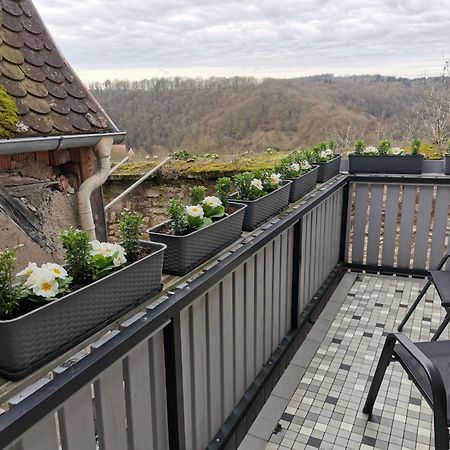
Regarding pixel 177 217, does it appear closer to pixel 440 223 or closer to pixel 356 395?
pixel 356 395

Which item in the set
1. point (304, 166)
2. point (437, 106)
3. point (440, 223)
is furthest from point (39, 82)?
point (437, 106)

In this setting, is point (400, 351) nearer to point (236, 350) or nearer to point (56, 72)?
point (236, 350)

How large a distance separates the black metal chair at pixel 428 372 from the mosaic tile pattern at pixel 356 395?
140 millimetres

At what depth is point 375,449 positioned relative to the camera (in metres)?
1.97

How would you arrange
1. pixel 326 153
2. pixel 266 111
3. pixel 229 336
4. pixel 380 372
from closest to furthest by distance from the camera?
1. pixel 229 336
2. pixel 380 372
3. pixel 326 153
4. pixel 266 111

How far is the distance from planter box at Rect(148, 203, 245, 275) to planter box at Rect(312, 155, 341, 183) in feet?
5.47

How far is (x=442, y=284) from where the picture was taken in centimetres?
255

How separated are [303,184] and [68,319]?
208 centimetres

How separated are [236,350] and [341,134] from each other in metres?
13.4

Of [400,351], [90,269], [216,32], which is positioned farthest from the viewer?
[216,32]

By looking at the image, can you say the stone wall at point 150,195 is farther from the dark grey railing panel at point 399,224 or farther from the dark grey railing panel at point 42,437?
the dark grey railing panel at point 42,437

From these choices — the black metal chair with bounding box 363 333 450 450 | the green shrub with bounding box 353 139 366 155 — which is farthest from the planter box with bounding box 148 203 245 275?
the green shrub with bounding box 353 139 366 155

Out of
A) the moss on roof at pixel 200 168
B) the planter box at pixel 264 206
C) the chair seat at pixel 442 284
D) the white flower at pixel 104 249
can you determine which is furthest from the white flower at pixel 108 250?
the moss on roof at pixel 200 168

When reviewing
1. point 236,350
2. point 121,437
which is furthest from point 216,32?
point 121,437
